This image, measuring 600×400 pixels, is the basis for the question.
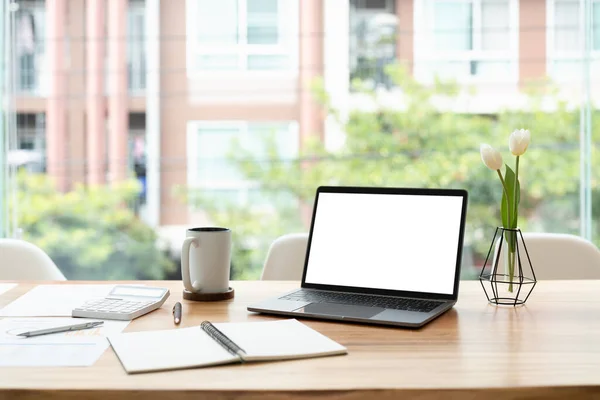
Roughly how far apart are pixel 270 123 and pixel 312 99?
8.9 inches

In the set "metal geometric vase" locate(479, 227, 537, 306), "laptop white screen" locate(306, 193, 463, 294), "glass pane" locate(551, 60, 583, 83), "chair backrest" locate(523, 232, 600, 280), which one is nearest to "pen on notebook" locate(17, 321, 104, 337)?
"laptop white screen" locate(306, 193, 463, 294)

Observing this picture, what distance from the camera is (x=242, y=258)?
11.0 feet

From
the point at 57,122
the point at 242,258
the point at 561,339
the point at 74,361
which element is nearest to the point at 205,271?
the point at 74,361

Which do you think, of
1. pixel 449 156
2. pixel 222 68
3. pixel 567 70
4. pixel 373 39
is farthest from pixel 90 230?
pixel 567 70

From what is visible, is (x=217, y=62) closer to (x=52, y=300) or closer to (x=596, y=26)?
(x=596, y=26)

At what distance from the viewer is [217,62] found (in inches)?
133

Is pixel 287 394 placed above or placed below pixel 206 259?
below

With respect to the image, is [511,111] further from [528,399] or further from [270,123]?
[528,399]

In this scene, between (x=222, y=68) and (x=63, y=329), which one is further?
(x=222, y=68)

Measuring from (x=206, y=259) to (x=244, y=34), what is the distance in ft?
6.85

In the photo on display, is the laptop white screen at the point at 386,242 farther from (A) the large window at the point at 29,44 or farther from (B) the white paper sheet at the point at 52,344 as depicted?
(A) the large window at the point at 29,44

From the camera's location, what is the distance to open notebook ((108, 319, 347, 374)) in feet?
3.32

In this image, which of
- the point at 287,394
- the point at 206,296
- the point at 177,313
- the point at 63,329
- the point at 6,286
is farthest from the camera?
the point at 6,286

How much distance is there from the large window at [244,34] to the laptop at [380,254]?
1.89m
